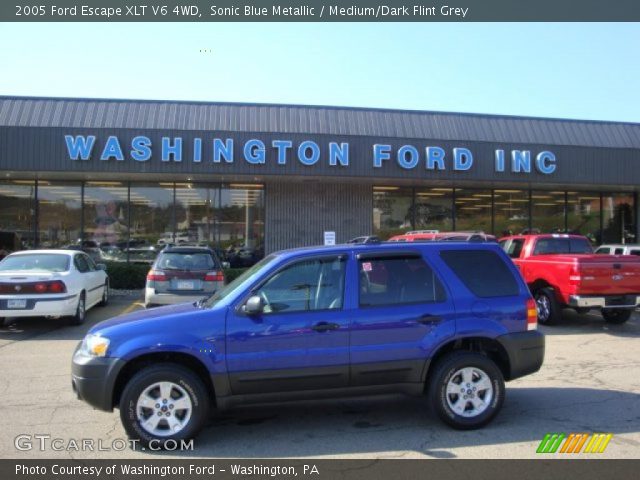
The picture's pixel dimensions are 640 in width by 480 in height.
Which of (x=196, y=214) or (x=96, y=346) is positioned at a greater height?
(x=196, y=214)

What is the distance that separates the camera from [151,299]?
10742mm

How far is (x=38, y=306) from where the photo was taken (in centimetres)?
1008

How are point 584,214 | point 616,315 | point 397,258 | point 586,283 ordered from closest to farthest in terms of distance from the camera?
point 397,258 → point 586,283 → point 616,315 → point 584,214

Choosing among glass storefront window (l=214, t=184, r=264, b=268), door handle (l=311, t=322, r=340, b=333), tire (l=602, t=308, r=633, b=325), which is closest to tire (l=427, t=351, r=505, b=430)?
door handle (l=311, t=322, r=340, b=333)

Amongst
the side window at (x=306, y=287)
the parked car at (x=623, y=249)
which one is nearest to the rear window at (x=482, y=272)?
the side window at (x=306, y=287)

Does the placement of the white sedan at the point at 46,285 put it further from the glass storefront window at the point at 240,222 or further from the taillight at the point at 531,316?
the taillight at the point at 531,316

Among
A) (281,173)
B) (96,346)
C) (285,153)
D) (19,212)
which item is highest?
(285,153)

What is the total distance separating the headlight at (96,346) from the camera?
4797mm

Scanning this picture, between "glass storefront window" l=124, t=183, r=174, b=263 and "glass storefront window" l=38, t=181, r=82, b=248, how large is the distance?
1.72 m

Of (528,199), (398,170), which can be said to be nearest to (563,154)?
(528,199)

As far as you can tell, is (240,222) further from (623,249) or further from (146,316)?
(146,316)

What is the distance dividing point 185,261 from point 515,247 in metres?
7.52

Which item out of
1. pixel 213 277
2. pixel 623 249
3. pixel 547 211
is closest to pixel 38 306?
pixel 213 277

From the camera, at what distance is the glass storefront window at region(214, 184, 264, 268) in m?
19.0
